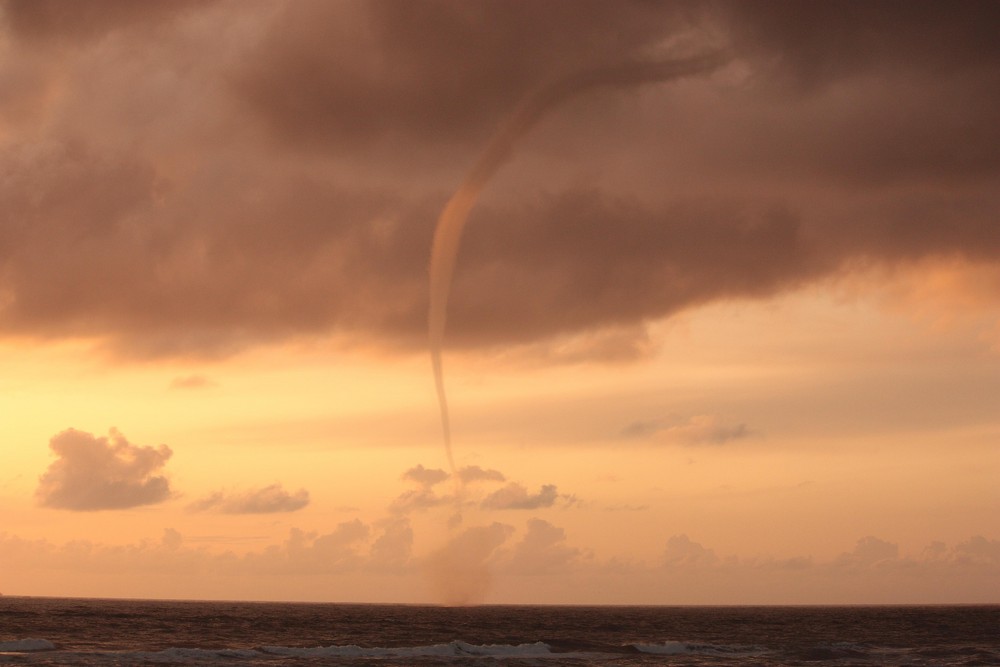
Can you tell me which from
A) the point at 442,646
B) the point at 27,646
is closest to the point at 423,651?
the point at 442,646

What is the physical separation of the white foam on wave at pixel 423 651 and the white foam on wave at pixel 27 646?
14287 mm

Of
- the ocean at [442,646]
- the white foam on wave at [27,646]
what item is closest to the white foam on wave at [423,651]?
the ocean at [442,646]

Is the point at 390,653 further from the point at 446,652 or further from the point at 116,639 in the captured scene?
the point at 116,639

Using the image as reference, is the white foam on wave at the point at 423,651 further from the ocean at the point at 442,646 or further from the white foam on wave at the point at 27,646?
the white foam on wave at the point at 27,646

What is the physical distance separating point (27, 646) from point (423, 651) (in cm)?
2672

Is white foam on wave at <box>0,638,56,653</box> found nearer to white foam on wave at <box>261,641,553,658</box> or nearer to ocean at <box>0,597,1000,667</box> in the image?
ocean at <box>0,597,1000,667</box>

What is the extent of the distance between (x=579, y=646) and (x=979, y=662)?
2988cm

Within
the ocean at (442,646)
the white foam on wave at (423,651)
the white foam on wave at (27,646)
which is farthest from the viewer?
the white foam on wave at (423,651)


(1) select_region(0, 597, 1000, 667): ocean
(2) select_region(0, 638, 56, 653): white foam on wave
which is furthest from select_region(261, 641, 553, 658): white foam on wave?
(2) select_region(0, 638, 56, 653): white foam on wave

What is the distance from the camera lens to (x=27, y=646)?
76.8 meters

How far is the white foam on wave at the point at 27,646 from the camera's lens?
2953 inches

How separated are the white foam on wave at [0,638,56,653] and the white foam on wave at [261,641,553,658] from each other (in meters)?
14.3

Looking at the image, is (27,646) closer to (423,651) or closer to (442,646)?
(423,651)

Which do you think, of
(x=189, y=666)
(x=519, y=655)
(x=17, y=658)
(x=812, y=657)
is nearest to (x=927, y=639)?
(x=812, y=657)
